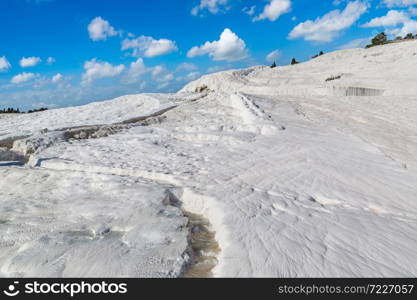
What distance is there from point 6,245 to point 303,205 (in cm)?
449

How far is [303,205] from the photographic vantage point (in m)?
5.30

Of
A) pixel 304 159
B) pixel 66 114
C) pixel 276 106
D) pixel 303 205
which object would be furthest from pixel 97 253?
pixel 66 114

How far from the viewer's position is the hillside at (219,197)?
3857 millimetres

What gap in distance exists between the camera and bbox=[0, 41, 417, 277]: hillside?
3857mm

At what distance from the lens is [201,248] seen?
4324mm

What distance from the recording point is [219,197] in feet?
18.5

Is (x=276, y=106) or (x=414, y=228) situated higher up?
(x=276, y=106)

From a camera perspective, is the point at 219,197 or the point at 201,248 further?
the point at 219,197

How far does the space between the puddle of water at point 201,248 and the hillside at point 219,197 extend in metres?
0.03

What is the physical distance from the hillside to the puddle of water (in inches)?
1.2

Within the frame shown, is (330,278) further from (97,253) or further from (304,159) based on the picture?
(304,159)

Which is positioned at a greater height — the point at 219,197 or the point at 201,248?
the point at 219,197

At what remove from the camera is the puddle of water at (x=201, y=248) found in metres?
3.78

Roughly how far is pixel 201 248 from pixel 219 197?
4.69 feet
